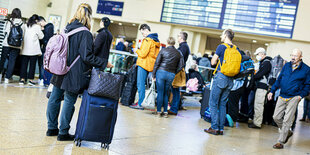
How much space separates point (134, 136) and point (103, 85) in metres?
1.26

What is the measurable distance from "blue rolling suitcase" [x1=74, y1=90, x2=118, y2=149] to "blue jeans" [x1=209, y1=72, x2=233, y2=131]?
2.35m

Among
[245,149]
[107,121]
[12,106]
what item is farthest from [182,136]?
[12,106]

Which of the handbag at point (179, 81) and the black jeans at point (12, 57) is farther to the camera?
the black jeans at point (12, 57)

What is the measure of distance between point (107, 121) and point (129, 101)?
11.8ft

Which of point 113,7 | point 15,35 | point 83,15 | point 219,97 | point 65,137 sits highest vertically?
point 113,7

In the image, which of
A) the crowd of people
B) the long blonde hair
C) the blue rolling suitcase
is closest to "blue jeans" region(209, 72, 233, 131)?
the crowd of people

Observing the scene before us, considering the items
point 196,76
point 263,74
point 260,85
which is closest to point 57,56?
point 263,74

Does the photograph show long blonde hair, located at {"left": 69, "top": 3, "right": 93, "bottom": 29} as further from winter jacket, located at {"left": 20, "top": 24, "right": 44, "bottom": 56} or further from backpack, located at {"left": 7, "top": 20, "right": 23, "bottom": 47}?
winter jacket, located at {"left": 20, "top": 24, "right": 44, "bottom": 56}

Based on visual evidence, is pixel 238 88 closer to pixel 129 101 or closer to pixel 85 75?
pixel 129 101

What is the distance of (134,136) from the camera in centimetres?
421

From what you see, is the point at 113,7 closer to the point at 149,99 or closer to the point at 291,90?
the point at 149,99

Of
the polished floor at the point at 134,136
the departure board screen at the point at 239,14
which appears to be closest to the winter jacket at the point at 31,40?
the polished floor at the point at 134,136

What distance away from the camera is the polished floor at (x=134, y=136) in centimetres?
320

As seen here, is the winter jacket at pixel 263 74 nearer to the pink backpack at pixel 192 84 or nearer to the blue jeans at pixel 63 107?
the pink backpack at pixel 192 84
